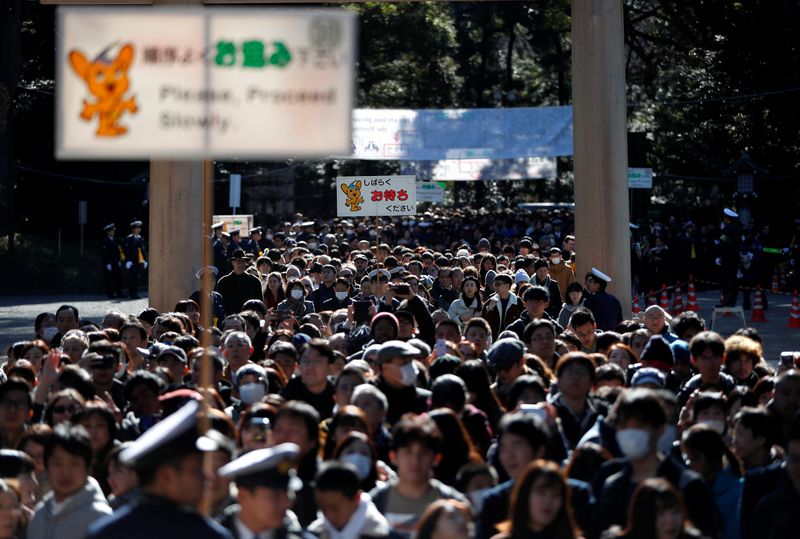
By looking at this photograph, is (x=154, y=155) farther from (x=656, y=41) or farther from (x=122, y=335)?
(x=656, y=41)

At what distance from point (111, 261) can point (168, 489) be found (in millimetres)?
32017

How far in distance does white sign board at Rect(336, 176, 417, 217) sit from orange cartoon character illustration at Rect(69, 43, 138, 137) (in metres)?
14.1

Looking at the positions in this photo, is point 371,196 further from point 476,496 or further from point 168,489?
point 168,489

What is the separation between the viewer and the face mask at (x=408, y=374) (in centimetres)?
908

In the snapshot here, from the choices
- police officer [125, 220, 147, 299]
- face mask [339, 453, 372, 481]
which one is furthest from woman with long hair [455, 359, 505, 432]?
police officer [125, 220, 147, 299]

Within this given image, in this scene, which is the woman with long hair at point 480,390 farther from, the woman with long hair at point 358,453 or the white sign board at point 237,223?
the white sign board at point 237,223

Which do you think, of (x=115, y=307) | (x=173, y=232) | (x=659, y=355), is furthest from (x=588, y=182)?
(x=115, y=307)

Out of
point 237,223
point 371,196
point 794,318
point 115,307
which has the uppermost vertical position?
point 371,196

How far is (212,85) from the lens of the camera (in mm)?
6926

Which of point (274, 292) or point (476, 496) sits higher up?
point (274, 292)

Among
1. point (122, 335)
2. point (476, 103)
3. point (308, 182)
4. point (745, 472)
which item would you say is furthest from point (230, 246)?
point (476, 103)

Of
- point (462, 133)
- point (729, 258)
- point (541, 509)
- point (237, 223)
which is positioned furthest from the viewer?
point (237, 223)

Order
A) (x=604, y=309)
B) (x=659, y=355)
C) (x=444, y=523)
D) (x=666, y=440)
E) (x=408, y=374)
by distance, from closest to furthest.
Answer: (x=444, y=523) → (x=666, y=440) → (x=408, y=374) → (x=659, y=355) → (x=604, y=309)

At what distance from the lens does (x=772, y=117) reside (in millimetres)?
41625
